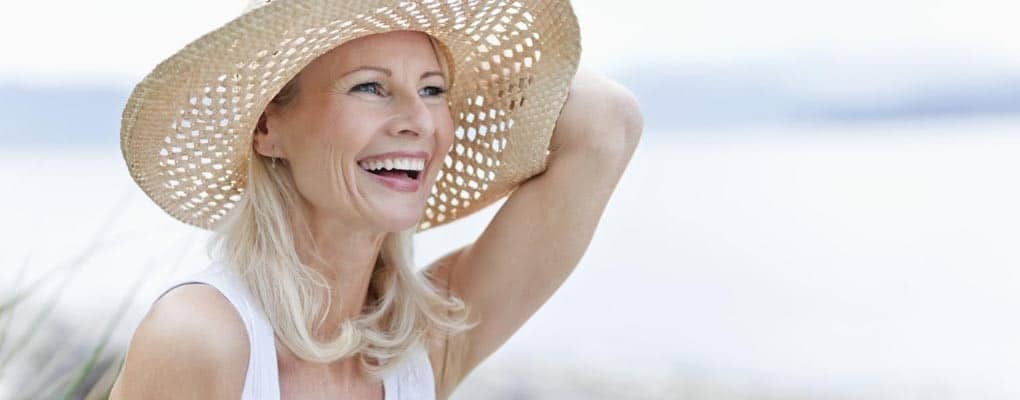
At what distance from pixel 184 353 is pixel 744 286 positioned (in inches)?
277

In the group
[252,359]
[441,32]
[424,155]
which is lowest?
[252,359]

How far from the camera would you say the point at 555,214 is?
6.59 feet

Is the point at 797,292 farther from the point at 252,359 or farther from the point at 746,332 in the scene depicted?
the point at 252,359

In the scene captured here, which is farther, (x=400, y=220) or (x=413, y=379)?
(x=413, y=379)

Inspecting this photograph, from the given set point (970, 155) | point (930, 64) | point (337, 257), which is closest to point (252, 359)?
point (337, 257)

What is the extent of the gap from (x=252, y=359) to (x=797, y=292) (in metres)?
→ 7.09

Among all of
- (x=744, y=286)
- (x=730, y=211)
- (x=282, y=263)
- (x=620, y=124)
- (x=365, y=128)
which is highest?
(x=620, y=124)

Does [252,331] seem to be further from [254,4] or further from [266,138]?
[254,4]

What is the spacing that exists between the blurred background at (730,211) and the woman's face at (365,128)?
170 mm

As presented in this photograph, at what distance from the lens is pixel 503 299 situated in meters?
2.05

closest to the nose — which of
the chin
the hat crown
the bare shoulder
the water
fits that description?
the chin

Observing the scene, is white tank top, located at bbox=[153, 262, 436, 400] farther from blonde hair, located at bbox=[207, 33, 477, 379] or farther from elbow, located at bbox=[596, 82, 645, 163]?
elbow, located at bbox=[596, 82, 645, 163]

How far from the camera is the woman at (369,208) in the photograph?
5.73 feet

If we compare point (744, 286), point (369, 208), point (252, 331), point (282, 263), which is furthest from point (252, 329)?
point (744, 286)
